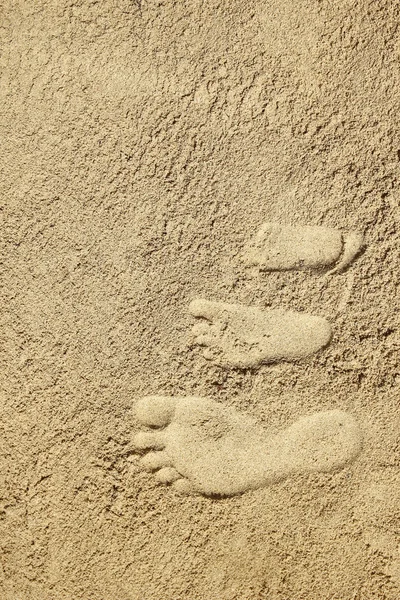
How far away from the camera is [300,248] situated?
0.90 m

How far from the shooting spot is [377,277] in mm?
901

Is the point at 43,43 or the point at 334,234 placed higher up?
the point at 43,43

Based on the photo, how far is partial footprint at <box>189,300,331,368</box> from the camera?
35.1 inches

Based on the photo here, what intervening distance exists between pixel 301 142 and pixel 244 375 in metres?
0.45

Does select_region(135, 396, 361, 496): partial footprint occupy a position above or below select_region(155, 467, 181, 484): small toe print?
above

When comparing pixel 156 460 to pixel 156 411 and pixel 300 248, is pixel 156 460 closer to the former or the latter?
pixel 156 411

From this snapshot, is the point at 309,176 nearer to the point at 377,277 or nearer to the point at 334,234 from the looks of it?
the point at 334,234

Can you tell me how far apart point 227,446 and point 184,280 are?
1.03 ft

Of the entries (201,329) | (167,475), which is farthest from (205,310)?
(167,475)

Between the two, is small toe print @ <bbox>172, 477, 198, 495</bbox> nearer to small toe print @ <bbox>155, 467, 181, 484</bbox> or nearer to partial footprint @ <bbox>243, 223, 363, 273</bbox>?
small toe print @ <bbox>155, 467, 181, 484</bbox>

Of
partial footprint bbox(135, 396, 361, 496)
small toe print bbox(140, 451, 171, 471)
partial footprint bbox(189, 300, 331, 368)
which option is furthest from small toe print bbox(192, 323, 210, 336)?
small toe print bbox(140, 451, 171, 471)

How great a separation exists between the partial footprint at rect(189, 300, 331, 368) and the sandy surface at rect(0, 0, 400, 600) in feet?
0.05

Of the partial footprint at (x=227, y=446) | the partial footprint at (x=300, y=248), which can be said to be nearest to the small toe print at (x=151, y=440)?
the partial footprint at (x=227, y=446)

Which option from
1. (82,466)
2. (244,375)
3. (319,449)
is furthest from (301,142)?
(82,466)
